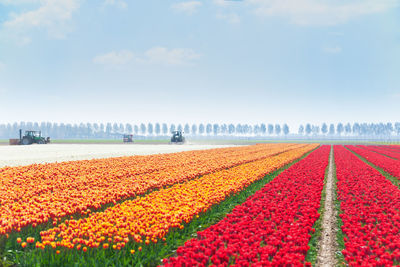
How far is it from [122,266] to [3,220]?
3295 mm

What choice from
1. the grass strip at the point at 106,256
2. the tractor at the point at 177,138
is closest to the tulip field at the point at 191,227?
the grass strip at the point at 106,256

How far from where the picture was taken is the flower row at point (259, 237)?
17.2 ft

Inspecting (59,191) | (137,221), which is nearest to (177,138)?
(59,191)

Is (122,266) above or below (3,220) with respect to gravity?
below

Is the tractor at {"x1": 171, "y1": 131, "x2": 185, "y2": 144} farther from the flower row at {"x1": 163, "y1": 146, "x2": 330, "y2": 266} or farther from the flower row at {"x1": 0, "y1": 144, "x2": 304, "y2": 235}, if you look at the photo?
the flower row at {"x1": 163, "y1": 146, "x2": 330, "y2": 266}

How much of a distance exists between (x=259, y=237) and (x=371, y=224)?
3019 millimetres

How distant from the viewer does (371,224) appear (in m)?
7.38

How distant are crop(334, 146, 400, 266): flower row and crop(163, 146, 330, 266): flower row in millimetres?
836

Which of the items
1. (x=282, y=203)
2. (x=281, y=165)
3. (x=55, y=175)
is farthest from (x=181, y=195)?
(x=281, y=165)

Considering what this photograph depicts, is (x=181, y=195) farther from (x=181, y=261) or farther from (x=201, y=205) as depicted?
(x=181, y=261)

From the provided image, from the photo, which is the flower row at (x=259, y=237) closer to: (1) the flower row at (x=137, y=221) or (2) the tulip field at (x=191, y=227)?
(2) the tulip field at (x=191, y=227)

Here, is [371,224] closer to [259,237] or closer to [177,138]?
[259,237]

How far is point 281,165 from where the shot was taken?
21.0m

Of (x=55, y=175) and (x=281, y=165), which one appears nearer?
(x=55, y=175)
